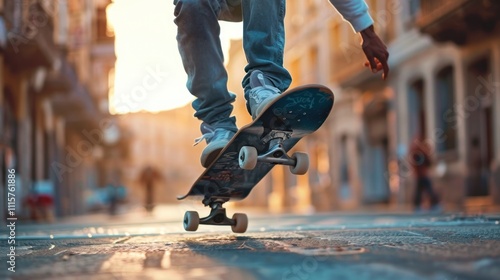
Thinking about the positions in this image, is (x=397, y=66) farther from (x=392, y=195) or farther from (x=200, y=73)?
(x=200, y=73)

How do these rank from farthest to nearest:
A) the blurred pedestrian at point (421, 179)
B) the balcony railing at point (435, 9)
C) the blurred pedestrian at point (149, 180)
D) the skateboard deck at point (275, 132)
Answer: the blurred pedestrian at point (149, 180)
the balcony railing at point (435, 9)
the blurred pedestrian at point (421, 179)
the skateboard deck at point (275, 132)

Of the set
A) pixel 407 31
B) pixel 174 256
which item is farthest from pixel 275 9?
pixel 407 31

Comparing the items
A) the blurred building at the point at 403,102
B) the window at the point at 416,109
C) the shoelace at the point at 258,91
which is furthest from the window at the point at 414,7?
the shoelace at the point at 258,91

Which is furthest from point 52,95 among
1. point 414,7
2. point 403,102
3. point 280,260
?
point 280,260

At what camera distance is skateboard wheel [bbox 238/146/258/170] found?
324 cm

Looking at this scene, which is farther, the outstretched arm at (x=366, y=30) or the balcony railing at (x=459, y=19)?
the balcony railing at (x=459, y=19)

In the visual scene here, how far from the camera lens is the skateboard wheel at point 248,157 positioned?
3.24 m

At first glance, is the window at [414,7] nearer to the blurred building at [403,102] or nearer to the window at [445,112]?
the blurred building at [403,102]

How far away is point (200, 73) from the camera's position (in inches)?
144

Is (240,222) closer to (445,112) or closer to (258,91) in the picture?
(258,91)

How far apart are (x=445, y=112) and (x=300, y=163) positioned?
16023 mm

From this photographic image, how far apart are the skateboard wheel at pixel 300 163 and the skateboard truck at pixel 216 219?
49 centimetres

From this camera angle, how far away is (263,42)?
3557mm

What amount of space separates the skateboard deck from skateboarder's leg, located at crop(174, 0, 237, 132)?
0.22 m
